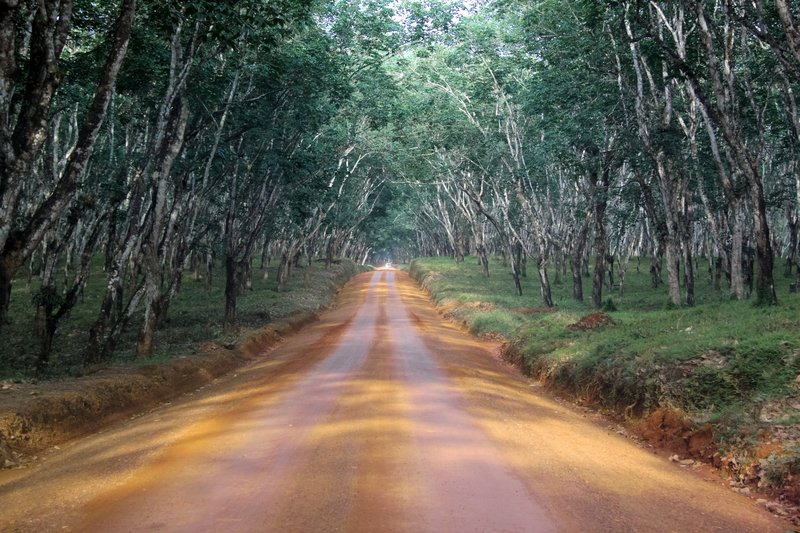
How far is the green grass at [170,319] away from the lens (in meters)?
16.2

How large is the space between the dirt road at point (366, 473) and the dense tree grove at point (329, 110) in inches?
157

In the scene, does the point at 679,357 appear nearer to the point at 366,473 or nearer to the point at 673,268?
the point at 366,473

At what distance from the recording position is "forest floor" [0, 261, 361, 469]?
26.6ft

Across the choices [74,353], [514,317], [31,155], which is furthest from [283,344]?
[31,155]

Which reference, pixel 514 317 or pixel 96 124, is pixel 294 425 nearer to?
pixel 96 124

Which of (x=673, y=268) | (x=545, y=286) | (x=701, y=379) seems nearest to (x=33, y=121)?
(x=701, y=379)

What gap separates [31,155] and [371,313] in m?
20.0

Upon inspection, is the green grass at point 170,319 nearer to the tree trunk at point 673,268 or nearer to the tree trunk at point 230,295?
the tree trunk at point 230,295

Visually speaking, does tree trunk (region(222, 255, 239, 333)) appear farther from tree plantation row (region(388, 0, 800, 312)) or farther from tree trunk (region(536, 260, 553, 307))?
tree trunk (region(536, 260, 553, 307))

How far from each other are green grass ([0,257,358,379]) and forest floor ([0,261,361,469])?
48 millimetres

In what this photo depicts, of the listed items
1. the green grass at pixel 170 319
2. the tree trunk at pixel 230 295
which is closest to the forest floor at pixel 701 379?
the green grass at pixel 170 319

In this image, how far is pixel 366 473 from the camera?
20.0ft

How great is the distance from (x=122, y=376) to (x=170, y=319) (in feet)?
42.6

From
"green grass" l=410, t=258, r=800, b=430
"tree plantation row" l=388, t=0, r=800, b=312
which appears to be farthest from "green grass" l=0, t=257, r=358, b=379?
"tree plantation row" l=388, t=0, r=800, b=312
